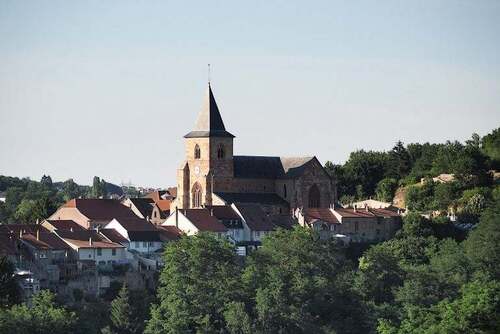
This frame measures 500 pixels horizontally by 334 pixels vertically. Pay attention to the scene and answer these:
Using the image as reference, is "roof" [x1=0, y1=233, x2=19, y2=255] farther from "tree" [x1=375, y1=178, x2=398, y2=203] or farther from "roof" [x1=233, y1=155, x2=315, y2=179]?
"tree" [x1=375, y1=178, x2=398, y2=203]

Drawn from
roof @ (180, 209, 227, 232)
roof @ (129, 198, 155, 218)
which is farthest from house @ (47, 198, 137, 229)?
roof @ (180, 209, 227, 232)

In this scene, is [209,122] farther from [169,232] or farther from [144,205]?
[169,232]

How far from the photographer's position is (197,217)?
289ft

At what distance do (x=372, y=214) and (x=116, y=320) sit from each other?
22754 millimetres

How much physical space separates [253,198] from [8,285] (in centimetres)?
2294

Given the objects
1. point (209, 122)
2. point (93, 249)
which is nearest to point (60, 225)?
point (93, 249)

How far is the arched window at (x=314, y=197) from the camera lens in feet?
317

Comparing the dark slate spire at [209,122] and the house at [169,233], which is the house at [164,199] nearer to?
the dark slate spire at [209,122]

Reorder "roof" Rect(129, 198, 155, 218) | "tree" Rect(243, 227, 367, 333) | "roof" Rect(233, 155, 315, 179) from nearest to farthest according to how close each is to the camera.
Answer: "tree" Rect(243, 227, 367, 333) < "roof" Rect(129, 198, 155, 218) < "roof" Rect(233, 155, 315, 179)

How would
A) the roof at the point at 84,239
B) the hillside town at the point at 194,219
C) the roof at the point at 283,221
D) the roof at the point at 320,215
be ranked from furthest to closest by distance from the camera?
the roof at the point at 320,215 → the roof at the point at 283,221 → the roof at the point at 84,239 → the hillside town at the point at 194,219

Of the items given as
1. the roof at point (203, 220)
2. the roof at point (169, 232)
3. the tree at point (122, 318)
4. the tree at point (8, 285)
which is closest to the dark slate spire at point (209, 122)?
the roof at point (203, 220)

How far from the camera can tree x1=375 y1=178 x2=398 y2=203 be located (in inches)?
4151

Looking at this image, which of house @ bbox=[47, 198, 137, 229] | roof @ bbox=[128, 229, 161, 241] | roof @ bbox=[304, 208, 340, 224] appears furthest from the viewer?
roof @ bbox=[304, 208, 340, 224]

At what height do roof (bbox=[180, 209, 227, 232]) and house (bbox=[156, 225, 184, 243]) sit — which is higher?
roof (bbox=[180, 209, 227, 232])
